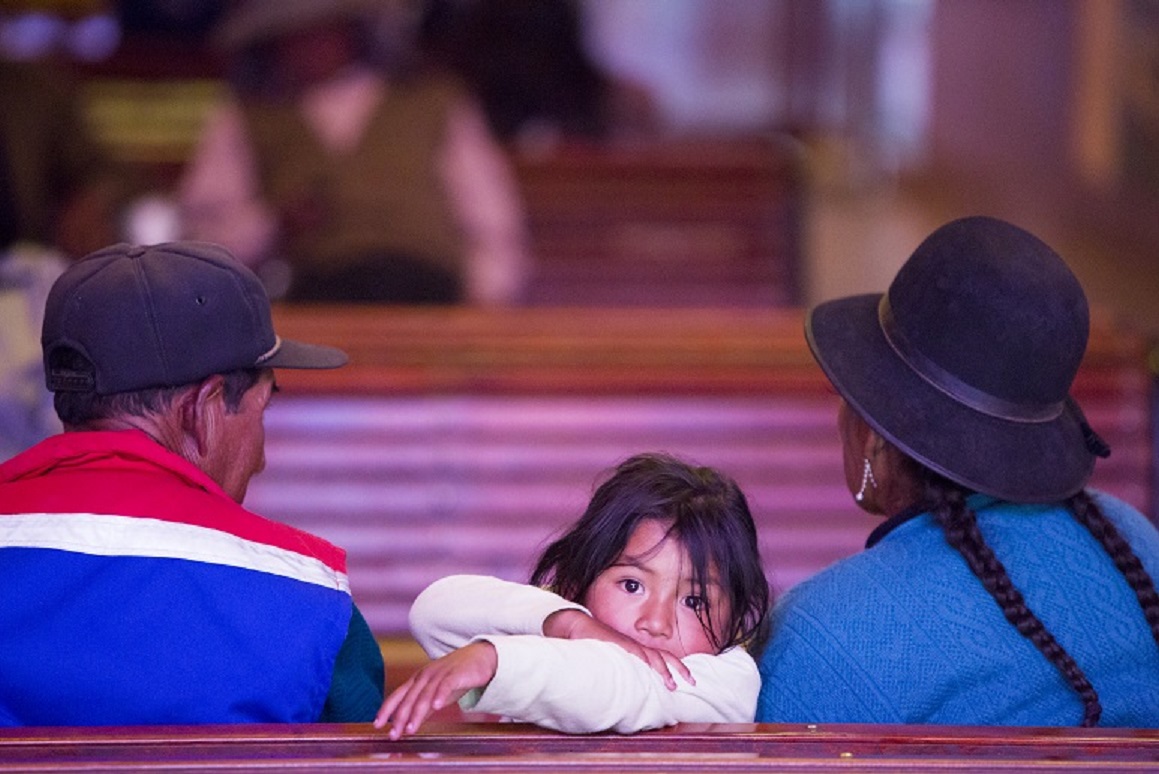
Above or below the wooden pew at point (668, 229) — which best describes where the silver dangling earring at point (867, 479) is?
above

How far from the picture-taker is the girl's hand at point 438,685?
141 cm

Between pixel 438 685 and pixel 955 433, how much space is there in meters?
0.73

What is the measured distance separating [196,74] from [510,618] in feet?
23.0

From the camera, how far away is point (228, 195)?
4773mm

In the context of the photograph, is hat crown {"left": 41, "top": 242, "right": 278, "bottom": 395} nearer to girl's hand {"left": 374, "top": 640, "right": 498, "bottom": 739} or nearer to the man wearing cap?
the man wearing cap

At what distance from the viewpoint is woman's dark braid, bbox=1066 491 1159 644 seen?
5.85ft

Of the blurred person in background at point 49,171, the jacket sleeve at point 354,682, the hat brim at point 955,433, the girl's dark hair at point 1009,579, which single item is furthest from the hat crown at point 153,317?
the blurred person in background at point 49,171

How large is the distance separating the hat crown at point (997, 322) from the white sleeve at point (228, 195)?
3.18 m

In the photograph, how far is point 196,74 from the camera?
811 centimetres

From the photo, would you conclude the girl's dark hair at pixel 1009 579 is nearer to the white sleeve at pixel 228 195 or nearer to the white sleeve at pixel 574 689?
the white sleeve at pixel 574 689

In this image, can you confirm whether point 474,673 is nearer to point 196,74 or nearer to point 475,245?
point 475,245

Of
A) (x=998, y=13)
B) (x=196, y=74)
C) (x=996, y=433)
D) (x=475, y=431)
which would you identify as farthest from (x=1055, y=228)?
(x=996, y=433)

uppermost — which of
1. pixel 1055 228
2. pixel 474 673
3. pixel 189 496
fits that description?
pixel 189 496

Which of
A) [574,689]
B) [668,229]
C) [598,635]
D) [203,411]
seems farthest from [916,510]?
[668,229]
